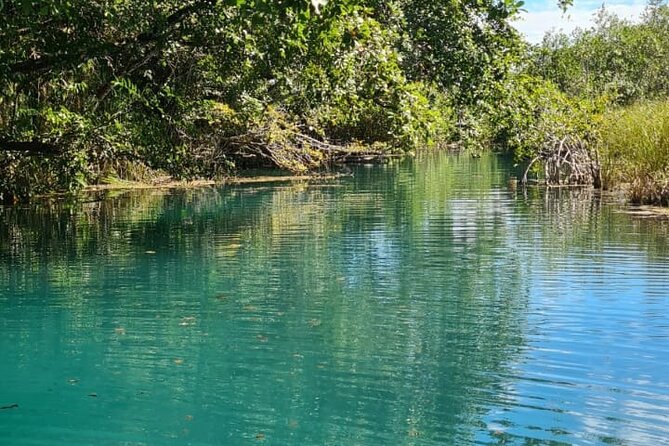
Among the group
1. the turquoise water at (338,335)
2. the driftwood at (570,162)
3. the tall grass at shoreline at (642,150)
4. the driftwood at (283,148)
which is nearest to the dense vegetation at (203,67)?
the turquoise water at (338,335)

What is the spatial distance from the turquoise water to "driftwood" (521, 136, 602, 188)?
831 cm

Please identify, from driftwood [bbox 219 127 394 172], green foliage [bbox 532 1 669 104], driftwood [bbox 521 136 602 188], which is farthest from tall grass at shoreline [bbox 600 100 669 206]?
green foliage [bbox 532 1 669 104]

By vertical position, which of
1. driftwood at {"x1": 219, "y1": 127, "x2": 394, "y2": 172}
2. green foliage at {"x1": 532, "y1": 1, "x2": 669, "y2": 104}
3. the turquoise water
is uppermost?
green foliage at {"x1": 532, "y1": 1, "x2": 669, "y2": 104}

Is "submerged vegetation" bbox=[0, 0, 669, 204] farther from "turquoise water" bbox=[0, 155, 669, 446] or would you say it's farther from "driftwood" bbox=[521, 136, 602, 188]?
"driftwood" bbox=[521, 136, 602, 188]

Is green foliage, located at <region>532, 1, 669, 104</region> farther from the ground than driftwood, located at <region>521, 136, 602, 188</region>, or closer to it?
farther from the ground

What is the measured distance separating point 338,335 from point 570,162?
18.8m

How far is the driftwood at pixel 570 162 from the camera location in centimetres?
2388

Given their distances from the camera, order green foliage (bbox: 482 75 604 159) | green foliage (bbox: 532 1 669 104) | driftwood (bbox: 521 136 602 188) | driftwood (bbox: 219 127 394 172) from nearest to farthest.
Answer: green foliage (bbox: 482 75 604 159), driftwood (bbox: 521 136 602 188), driftwood (bbox: 219 127 394 172), green foliage (bbox: 532 1 669 104)

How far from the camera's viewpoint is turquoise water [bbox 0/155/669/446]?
548 cm

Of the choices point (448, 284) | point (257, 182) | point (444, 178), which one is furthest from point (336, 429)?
point (444, 178)

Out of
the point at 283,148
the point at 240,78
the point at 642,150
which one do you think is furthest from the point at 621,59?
the point at 240,78

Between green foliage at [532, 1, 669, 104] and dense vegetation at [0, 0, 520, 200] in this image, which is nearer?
dense vegetation at [0, 0, 520, 200]

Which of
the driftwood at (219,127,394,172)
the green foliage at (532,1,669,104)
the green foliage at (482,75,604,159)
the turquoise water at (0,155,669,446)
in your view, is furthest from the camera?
the green foliage at (532,1,669,104)

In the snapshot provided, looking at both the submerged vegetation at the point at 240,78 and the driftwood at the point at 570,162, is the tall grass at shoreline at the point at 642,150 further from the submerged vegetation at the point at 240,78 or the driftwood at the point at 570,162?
the driftwood at the point at 570,162
